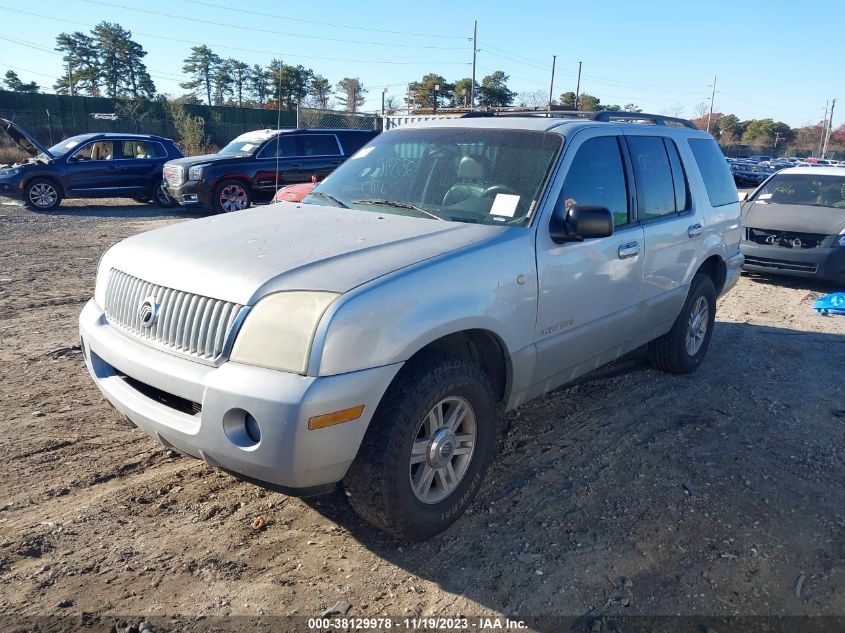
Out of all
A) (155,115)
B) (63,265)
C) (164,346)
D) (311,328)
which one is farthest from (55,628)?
(155,115)

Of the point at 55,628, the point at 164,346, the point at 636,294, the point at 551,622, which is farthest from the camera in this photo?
the point at 636,294

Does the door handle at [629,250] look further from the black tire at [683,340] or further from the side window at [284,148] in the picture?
the side window at [284,148]

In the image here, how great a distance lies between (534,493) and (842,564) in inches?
57.3

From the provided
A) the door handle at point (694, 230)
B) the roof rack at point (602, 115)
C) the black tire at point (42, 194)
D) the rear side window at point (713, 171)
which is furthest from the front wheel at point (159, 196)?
the door handle at point (694, 230)

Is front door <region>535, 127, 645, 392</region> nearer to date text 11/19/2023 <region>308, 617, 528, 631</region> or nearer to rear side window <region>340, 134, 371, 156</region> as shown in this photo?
date text 11/19/2023 <region>308, 617, 528, 631</region>

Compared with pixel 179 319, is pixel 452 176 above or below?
above

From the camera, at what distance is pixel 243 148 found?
49.5ft

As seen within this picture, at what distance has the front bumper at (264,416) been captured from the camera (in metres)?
2.55

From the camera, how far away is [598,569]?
3.05m

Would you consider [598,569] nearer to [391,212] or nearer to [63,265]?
[391,212]

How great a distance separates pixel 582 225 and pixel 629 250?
2.91 ft

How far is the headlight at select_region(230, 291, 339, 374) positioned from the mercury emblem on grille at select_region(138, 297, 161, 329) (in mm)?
548

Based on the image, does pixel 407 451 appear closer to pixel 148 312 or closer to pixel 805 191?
pixel 148 312

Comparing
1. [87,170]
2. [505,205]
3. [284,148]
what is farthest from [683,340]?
[87,170]
